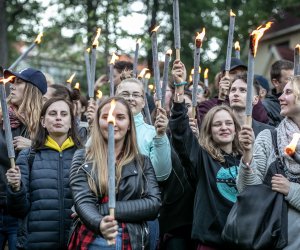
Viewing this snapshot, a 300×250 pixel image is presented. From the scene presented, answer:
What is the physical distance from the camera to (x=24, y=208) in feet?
16.5

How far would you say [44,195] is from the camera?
16.8ft

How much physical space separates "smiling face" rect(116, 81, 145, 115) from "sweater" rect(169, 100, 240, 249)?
0.85 metres

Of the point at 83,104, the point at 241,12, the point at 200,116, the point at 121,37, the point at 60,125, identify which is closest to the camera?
the point at 60,125

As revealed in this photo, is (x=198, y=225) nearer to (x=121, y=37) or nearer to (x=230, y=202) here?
(x=230, y=202)

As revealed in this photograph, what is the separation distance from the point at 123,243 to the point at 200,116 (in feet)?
8.62

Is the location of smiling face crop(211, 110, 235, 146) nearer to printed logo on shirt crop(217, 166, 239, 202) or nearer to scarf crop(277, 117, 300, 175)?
printed logo on shirt crop(217, 166, 239, 202)

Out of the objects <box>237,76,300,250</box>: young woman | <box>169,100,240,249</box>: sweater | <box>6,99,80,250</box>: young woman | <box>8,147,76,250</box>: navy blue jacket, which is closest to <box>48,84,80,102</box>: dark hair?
<box>6,99,80,250</box>: young woman

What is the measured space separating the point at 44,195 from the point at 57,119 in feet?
2.23

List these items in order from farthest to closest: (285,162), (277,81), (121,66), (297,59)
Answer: (121,66)
(277,81)
(297,59)
(285,162)

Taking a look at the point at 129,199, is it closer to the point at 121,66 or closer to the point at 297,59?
the point at 297,59

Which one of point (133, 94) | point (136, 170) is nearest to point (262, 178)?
point (136, 170)

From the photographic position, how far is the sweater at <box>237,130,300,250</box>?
15.1ft

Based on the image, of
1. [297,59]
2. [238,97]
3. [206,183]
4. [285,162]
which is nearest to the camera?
[285,162]

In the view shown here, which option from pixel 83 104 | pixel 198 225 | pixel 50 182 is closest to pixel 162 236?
pixel 198 225
